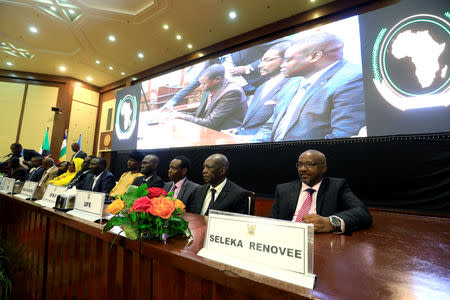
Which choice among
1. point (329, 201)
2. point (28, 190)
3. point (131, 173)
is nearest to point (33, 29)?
point (131, 173)

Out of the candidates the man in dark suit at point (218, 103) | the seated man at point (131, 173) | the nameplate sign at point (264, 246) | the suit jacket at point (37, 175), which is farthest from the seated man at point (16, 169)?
the nameplate sign at point (264, 246)

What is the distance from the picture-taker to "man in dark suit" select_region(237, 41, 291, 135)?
11.7 ft

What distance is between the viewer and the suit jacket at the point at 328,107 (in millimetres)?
2824

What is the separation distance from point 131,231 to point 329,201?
1234 millimetres

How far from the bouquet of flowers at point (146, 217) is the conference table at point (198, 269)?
38 mm

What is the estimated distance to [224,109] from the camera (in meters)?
4.14

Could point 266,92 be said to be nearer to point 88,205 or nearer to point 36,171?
point 88,205

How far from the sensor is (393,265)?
1.82 ft

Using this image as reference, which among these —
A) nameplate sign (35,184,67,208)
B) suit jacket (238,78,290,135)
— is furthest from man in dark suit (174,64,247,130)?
nameplate sign (35,184,67,208)

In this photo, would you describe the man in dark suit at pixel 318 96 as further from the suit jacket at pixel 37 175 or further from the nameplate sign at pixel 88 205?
the suit jacket at pixel 37 175

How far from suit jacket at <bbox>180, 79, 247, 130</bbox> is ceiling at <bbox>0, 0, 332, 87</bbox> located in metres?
1.36

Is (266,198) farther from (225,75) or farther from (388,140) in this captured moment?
(225,75)

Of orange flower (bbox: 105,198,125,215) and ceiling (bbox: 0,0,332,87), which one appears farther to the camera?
ceiling (bbox: 0,0,332,87)

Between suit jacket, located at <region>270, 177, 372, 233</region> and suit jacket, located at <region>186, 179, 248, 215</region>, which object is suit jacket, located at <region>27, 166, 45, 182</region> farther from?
suit jacket, located at <region>270, 177, 372, 233</region>
